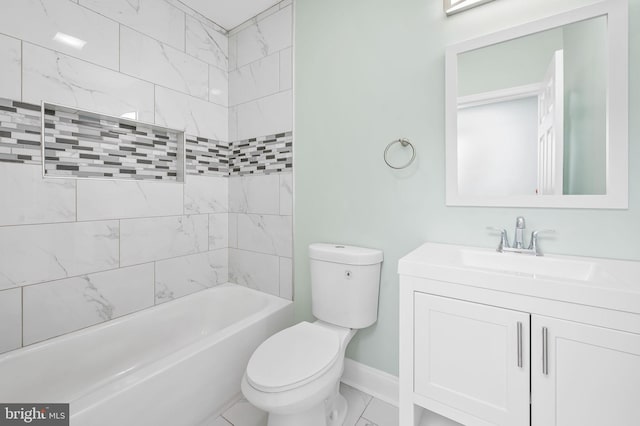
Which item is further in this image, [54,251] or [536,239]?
[54,251]

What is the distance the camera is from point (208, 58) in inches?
84.9

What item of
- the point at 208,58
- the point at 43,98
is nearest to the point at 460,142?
the point at 208,58

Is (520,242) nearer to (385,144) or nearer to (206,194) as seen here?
(385,144)

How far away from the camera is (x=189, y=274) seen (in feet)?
6.77

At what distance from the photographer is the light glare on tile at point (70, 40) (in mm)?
1438

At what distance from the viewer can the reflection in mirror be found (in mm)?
1096

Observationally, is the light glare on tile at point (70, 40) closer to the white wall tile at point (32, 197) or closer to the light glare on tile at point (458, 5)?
the white wall tile at point (32, 197)

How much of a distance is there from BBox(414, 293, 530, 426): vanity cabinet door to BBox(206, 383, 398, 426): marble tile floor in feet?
1.62

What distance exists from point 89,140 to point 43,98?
0.87ft

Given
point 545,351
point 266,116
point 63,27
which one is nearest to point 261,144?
point 266,116

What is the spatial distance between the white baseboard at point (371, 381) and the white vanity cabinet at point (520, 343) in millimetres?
463

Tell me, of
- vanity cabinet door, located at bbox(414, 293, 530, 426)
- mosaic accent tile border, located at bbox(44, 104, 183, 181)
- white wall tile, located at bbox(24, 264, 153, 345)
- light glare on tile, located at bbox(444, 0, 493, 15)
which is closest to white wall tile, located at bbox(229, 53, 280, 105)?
mosaic accent tile border, located at bbox(44, 104, 183, 181)

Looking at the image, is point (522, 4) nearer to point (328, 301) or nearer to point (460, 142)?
point (460, 142)

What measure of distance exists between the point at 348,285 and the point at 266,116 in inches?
53.2
